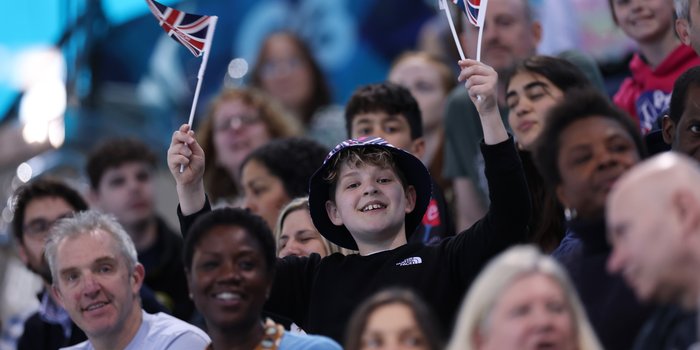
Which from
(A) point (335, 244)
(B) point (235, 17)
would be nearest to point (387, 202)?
(A) point (335, 244)

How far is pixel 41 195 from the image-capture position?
23.3 feet

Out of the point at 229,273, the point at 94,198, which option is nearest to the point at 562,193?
the point at 229,273

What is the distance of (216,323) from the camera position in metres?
4.91

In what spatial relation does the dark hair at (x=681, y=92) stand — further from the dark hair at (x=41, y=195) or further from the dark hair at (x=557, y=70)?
the dark hair at (x=41, y=195)

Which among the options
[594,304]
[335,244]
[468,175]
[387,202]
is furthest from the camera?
[468,175]

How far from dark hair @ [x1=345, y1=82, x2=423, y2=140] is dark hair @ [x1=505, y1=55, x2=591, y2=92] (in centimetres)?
48

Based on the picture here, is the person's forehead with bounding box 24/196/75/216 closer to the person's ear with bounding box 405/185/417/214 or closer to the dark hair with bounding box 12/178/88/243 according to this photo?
the dark hair with bounding box 12/178/88/243

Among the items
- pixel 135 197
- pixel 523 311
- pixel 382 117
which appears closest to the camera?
pixel 523 311

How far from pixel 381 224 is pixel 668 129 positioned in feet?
3.59

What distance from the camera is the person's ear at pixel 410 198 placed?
5414mm

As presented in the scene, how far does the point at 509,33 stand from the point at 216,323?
292 cm

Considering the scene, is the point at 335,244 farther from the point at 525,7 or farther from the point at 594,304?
the point at 525,7

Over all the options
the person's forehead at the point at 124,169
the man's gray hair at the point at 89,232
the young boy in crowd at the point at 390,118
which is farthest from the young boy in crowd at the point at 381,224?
the person's forehead at the point at 124,169

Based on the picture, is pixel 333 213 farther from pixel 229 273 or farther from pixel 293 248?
pixel 229 273
